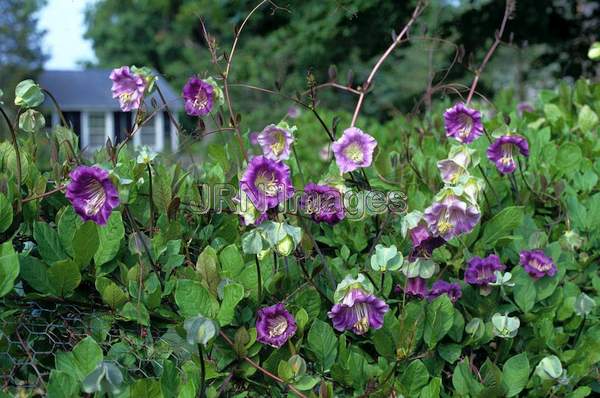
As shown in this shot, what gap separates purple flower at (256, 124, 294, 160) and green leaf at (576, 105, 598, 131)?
5.10 ft

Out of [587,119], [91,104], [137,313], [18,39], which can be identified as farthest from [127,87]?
[91,104]

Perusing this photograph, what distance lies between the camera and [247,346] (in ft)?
4.92

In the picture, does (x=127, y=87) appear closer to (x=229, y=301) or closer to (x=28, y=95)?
(x=28, y=95)

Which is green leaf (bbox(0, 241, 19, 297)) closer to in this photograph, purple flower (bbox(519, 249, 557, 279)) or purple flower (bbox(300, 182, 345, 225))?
purple flower (bbox(300, 182, 345, 225))

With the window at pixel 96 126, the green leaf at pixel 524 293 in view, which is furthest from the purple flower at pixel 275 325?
the window at pixel 96 126

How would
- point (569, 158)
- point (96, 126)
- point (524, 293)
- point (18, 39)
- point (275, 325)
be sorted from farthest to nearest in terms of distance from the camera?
point (96, 126)
point (18, 39)
point (569, 158)
point (524, 293)
point (275, 325)

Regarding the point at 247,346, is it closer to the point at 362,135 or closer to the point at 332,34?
the point at 362,135

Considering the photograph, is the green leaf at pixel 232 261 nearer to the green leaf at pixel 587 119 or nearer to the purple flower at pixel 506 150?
the purple flower at pixel 506 150

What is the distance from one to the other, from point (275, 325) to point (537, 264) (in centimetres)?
71

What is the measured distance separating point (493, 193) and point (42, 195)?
3.87 ft

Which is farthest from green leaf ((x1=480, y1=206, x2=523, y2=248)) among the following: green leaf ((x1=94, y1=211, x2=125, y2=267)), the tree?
the tree

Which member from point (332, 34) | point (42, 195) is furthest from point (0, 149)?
point (332, 34)

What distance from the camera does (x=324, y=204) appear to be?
1.66 metres

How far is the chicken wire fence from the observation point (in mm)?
1405
